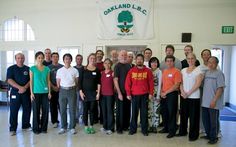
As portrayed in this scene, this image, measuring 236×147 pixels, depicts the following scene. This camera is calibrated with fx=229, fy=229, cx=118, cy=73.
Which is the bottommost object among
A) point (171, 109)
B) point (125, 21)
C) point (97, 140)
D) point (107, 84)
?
point (97, 140)

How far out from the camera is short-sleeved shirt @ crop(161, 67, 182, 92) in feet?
12.4

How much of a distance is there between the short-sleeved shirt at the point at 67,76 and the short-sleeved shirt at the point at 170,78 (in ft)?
5.05

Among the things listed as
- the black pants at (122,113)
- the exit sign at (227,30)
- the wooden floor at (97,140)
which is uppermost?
the exit sign at (227,30)

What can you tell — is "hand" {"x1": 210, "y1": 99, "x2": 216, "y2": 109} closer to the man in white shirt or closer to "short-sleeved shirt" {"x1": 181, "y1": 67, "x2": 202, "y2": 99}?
"short-sleeved shirt" {"x1": 181, "y1": 67, "x2": 202, "y2": 99}

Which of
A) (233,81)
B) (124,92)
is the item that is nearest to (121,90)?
(124,92)

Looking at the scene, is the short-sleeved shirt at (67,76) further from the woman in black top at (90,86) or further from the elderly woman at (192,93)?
the elderly woman at (192,93)

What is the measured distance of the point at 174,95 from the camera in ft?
12.6

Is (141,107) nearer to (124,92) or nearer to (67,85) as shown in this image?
(124,92)

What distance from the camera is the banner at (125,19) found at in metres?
6.41

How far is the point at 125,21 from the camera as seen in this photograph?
655 cm

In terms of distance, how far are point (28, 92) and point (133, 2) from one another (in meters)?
3.89

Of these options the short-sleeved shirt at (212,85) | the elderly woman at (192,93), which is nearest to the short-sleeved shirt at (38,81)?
the elderly woman at (192,93)

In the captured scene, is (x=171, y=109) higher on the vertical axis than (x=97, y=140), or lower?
higher

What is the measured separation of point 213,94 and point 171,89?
2.12ft
